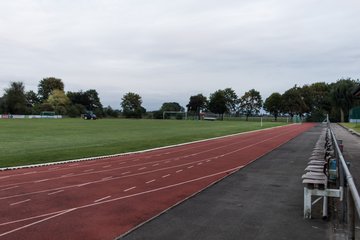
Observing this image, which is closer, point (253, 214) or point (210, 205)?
point (253, 214)

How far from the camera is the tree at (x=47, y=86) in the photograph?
490 ft

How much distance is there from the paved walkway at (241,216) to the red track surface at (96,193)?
0.54m

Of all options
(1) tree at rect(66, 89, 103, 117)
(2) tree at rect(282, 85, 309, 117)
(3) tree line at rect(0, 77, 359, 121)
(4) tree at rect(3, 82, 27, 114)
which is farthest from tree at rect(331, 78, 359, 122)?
(4) tree at rect(3, 82, 27, 114)

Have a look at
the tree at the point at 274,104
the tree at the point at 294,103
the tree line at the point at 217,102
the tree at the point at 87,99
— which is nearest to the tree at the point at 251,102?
the tree line at the point at 217,102

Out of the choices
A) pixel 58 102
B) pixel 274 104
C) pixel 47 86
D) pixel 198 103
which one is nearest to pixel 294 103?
pixel 274 104

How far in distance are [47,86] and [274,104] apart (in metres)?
82.4

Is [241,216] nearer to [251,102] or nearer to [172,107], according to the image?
[251,102]

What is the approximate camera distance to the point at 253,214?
787 centimetres

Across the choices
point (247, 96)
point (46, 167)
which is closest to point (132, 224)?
point (46, 167)

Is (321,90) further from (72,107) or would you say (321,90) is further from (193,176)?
(193,176)

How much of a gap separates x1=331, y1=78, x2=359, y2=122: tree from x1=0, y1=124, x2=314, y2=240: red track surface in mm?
→ 72585

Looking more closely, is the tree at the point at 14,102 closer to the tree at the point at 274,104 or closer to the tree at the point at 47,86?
the tree at the point at 47,86

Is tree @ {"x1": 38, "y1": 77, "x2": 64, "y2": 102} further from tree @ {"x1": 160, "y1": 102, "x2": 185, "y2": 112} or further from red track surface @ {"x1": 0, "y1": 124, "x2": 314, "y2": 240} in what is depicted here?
red track surface @ {"x1": 0, "y1": 124, "x2": 314, "y2": 240}

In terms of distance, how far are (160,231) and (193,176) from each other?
605 centimetres
